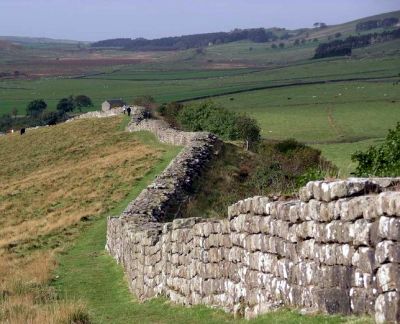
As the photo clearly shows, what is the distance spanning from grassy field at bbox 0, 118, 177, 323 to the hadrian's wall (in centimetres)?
230

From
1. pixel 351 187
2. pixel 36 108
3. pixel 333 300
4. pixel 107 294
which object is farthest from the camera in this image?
pixel 36 108

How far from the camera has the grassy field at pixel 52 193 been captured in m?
16.4

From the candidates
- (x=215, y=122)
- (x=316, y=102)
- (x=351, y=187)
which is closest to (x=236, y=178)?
(x=351, y=187)

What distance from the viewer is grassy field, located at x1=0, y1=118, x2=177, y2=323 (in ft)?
53.9

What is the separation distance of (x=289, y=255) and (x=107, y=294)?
25.9 feet

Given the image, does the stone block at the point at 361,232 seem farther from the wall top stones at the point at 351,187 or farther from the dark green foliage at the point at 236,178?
the dark green foliage at the point at 236,178

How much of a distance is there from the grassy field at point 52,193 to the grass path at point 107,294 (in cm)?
47

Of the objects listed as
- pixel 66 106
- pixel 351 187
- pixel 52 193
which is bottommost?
pixel 66 106

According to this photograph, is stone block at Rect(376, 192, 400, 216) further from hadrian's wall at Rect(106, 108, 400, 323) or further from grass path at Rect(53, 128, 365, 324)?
grass path at Rect(53, 128, 365, 324)

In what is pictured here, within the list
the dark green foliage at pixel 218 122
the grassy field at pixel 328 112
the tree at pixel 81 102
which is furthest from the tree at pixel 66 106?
the dark green foliage at pixel 218 122

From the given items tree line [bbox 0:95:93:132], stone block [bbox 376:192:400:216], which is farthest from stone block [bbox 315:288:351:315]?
tree line [bbox 0:95:93:132]

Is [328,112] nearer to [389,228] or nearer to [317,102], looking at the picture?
[317,102]

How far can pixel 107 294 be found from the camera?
60.6 ft

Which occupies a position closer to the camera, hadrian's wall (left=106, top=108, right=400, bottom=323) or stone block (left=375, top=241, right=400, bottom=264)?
stone block (left=375, top=241, right=400, bottom=264)
